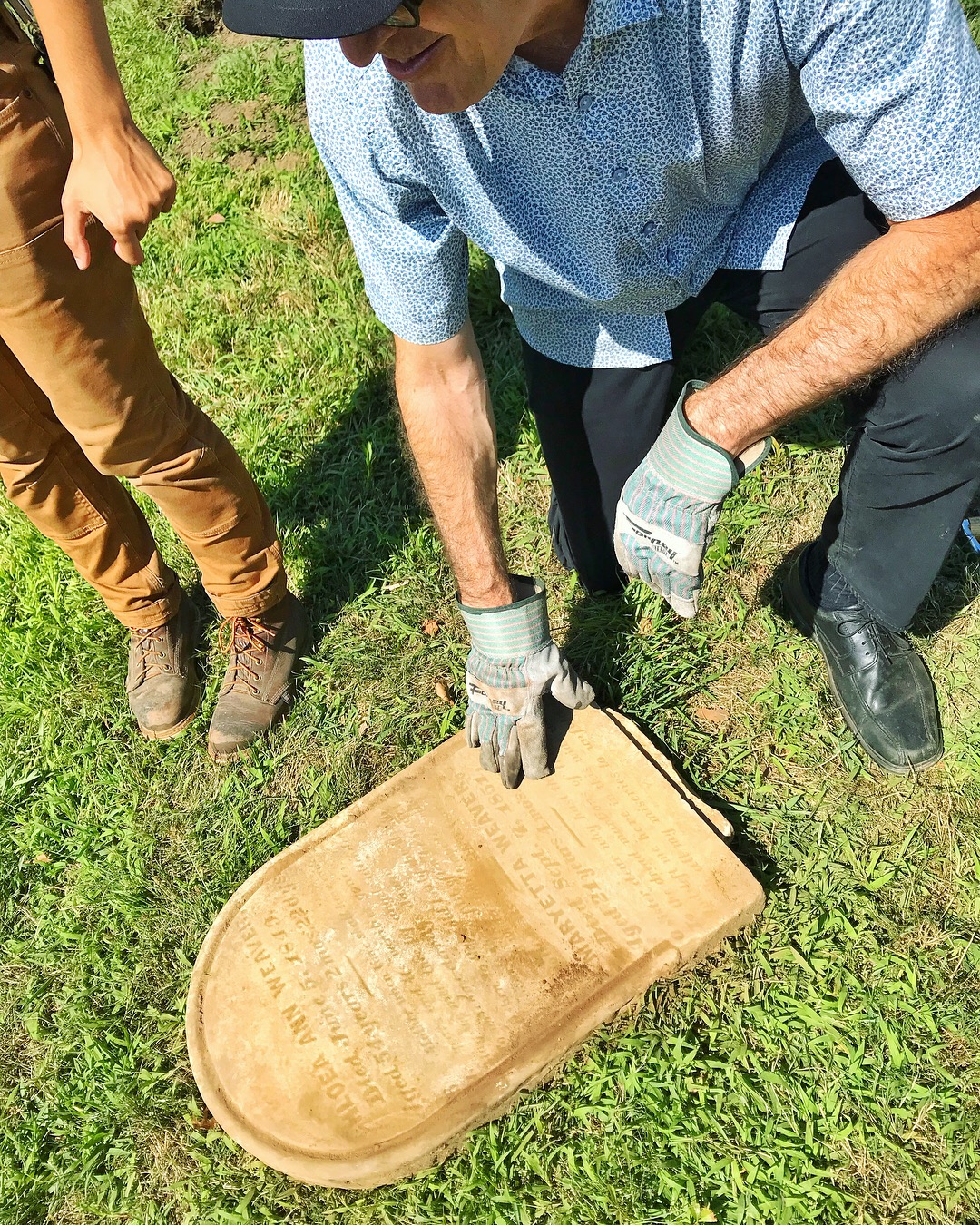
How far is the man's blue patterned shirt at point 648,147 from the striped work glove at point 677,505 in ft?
1.23

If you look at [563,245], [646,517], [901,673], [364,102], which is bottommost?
[901,673]

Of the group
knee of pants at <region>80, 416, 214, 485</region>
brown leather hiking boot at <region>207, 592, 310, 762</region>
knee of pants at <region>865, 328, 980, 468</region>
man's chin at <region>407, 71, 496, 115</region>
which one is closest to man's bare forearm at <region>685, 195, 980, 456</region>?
knee of pants at <region>865, 328, 980, 468</region>

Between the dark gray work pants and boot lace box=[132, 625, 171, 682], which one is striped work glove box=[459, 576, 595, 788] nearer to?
the dark gray work pants

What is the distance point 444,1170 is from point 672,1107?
1.49 feet

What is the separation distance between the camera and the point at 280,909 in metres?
2.16

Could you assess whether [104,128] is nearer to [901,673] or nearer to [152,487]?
[152,487]

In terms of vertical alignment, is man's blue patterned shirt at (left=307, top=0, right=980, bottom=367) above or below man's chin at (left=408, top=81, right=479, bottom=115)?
below

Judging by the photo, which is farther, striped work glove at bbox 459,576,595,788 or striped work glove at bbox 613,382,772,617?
striped work glove at bbox 459,576,595,788

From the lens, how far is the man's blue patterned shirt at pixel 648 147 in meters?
1.55

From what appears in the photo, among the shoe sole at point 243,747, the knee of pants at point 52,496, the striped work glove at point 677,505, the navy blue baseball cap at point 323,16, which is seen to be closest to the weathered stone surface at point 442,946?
the shoe sole at point 243,747

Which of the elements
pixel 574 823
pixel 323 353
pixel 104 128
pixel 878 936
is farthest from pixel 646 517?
pixel 323 353

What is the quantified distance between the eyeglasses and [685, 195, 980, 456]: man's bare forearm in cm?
76

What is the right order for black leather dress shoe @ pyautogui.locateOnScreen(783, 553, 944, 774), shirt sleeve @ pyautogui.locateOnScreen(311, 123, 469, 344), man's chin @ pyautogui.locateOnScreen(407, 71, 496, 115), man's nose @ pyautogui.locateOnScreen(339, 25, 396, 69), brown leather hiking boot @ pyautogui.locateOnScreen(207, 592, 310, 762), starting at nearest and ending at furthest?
man's nose @ pyautogui.locateOnScreen(339, 25, 396, 69)
man's chin @ pyautogui.locateOnScreen(407, 71, 496, 115)
shirt sleeve @ pyautogui.locateOnScreen(311, 123, 469, 344)
black leather dress shoe @ pyautogui.locateOnScreen(783, 553, 944, 774)
brown leather hiking boot @ pyautogui.locateOnScreen(207, 592, 310, 762)

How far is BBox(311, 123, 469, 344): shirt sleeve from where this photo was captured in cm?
185
